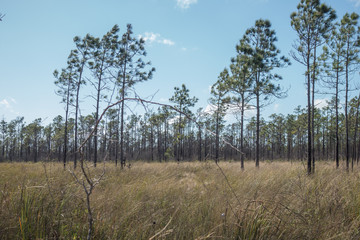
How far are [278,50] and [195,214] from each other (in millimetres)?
14243

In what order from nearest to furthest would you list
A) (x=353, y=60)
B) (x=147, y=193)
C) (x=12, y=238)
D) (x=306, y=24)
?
(x=12, y=238), (x=147, y=193), (x=306, y=24), (x=353, y=60)

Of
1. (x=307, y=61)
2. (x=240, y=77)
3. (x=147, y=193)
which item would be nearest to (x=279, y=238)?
(x=147, y=193)

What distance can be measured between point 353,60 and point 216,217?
16097mm

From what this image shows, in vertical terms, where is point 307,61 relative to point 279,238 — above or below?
above

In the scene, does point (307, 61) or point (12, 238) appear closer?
point (12, 238)

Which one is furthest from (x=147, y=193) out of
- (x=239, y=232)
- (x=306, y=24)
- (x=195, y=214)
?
(x=306, y=24)

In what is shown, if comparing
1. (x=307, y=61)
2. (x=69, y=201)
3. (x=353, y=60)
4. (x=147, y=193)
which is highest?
(x=353, y=60)

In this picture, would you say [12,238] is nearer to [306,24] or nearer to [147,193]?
[147,193]

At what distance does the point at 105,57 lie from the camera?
1450 centimetres

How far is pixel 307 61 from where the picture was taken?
10.7 metres

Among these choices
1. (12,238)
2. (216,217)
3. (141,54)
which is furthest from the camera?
(141,54)

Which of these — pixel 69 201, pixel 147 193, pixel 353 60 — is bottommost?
pixel 147 193

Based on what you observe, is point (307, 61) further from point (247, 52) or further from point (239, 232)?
point (239, 232)

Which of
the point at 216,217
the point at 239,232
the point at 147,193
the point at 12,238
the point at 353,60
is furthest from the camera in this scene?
the point at 353,60
